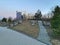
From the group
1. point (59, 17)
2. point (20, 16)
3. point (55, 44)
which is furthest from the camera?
point (20, 16)

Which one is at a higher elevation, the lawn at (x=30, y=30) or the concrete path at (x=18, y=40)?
the concrete path at (x=18, y=40)

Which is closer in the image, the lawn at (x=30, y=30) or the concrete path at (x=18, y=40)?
the concrete path at (x=18, y=40)

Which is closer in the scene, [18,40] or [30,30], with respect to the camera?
[18,40]

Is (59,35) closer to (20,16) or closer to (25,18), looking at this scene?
(25,18)

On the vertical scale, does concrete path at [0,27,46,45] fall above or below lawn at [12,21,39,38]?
above

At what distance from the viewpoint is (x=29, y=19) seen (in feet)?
143

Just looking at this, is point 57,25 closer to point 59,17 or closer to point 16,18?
point 59,17

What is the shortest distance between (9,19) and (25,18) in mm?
8850

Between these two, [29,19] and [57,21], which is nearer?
[57,21]

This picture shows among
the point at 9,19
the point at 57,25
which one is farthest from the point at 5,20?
the point at 57,25

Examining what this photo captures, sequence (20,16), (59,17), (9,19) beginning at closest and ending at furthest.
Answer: (59,17), (20,16), (9,19)

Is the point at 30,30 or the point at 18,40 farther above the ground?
the point at 18,40

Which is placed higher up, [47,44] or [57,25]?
[57,25]

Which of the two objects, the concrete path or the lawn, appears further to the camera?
the lawn
